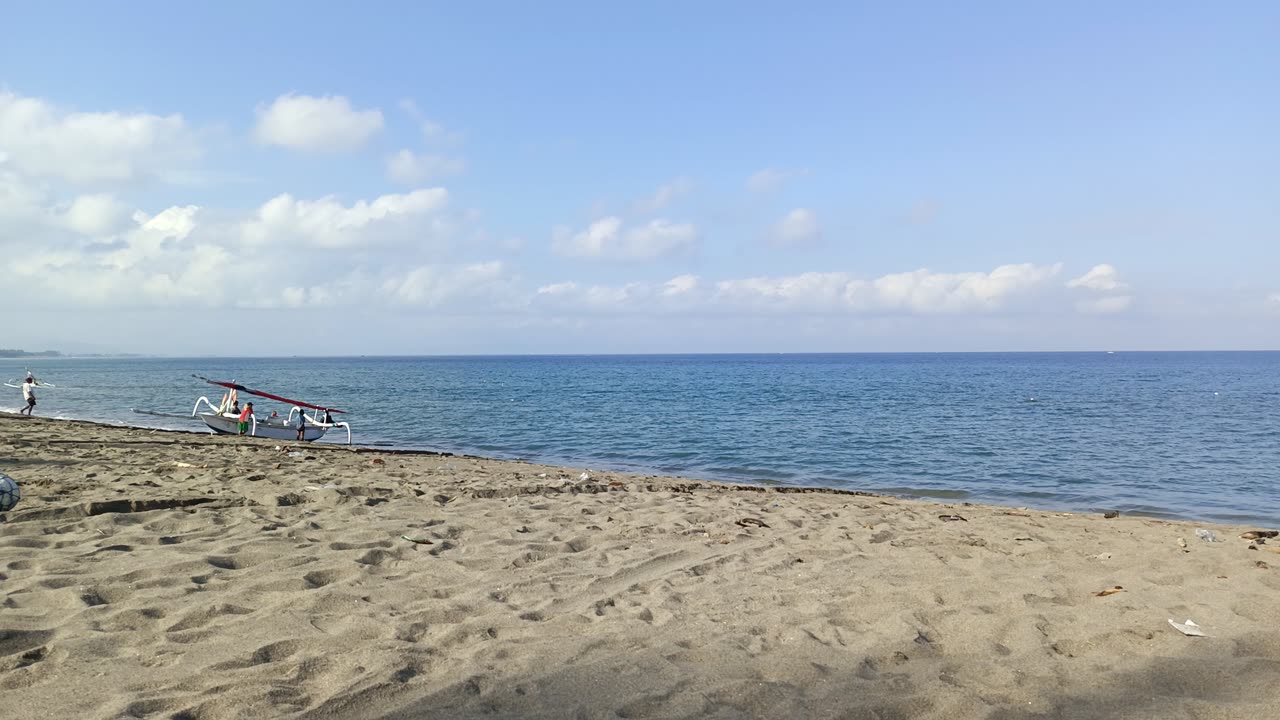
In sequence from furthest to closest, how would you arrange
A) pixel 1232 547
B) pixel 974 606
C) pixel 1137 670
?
pixel 1232 547
pixel 974 606
pixel 1137 670

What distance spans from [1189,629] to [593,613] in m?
4.38

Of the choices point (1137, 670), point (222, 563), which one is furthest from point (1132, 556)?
point (222, 563)

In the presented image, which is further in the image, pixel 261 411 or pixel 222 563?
pixel 261 411

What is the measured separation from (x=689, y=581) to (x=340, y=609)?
2.93m

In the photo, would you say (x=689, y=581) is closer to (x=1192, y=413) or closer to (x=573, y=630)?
(x=573, y=630)

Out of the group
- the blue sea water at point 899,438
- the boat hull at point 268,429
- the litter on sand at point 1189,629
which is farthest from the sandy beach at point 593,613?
the boat hull at point 268,429

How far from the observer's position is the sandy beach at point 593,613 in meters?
4.22

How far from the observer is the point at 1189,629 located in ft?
18.4

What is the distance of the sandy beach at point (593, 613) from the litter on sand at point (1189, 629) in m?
0.05

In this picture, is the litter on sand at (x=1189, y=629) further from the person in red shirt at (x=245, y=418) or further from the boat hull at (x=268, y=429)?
the person in red shirt at (x=245, y=418)

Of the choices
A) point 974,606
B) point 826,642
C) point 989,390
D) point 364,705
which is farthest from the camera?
point 989,390

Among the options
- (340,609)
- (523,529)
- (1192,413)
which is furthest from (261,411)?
(1192,413)

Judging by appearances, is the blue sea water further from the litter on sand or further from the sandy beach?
the litter on sand

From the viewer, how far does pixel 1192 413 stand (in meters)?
40.5
